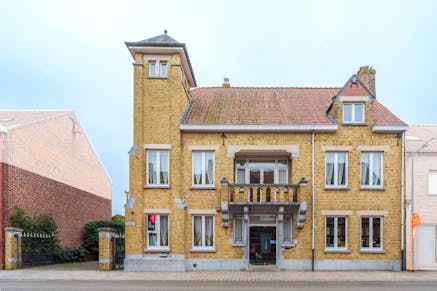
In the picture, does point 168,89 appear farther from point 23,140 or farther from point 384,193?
point 384,193

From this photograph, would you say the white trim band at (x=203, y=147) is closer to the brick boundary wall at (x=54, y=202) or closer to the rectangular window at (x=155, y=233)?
the rectangular window at (x=155, y=233)

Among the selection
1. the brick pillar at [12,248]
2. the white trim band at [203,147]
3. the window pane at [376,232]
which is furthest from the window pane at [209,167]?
the brick pillar at [12,248]

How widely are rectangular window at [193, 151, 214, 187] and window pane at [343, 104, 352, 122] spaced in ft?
24.4

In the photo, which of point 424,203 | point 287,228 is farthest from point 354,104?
point 287,228

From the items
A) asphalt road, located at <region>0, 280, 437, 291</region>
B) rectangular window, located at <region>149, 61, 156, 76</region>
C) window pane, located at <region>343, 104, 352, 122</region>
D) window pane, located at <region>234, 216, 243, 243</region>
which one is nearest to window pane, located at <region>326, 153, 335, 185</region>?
window pane, located at <region>343, 104, 352, 122</region>

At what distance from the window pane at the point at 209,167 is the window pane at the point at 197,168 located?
0.33 metres

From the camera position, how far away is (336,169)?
69.2 feet

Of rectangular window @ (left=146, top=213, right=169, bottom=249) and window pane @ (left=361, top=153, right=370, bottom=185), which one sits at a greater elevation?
window pane @ (left=361, top=153, right=370, bottom=185)

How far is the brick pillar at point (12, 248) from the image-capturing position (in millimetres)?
20844

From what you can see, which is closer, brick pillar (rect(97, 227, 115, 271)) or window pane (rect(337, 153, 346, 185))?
brick pillar (rect(97, 227, 115, 271))

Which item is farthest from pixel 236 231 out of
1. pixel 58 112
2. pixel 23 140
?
pixel 58 112

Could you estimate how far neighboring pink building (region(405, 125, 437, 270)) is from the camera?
68.7 feet

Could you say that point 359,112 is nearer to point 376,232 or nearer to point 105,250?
point 376,232

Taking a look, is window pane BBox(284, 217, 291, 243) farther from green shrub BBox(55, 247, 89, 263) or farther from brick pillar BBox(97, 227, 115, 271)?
green shrub BBox(55, 247, 89, 263)
